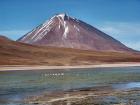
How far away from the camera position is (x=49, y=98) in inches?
960

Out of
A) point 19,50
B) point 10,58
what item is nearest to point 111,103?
point 10,58

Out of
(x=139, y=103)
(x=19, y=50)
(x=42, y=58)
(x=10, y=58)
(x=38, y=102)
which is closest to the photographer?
(x=139, y=103)

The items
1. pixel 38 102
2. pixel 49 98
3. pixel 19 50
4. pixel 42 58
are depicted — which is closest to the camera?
pixel 38 102

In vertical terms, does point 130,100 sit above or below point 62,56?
below

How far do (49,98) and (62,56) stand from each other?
93.3m

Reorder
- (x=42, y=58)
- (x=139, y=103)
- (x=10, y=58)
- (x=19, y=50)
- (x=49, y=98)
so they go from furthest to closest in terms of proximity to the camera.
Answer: (x=19, y=50) < (x=42, y=58) < (x=10, y=58) < (x=49, y=98) < (x=139, y=103)

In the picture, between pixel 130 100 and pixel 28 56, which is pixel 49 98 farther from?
pixel 28 56

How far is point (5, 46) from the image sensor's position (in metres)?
114

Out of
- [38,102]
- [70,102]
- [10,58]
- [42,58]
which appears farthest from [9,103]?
[42,58]

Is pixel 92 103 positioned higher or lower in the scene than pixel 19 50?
lower

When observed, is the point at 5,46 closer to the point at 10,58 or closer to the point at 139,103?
the point at 10,58

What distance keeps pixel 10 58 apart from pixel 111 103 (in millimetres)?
80695

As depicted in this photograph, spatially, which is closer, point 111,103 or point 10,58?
point 111,103

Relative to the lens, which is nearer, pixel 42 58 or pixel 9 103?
pixel 9 103
